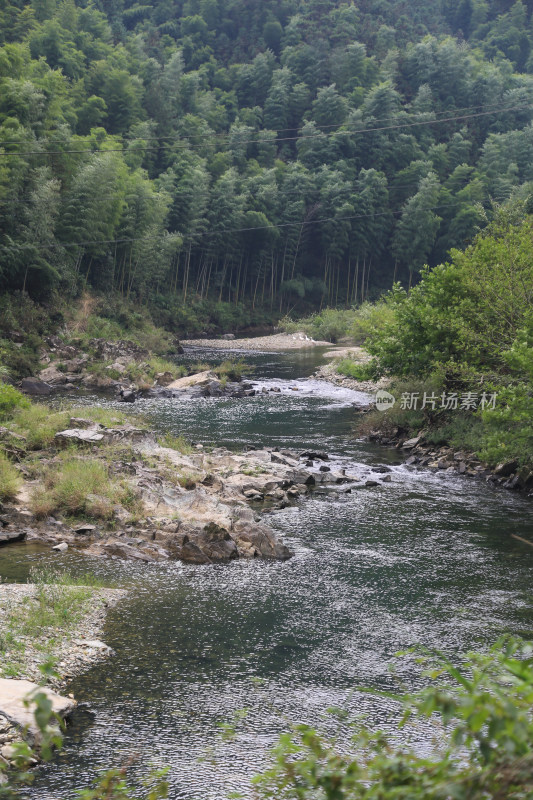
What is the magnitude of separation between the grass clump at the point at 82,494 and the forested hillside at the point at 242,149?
2498cm

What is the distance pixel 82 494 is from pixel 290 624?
210 inches

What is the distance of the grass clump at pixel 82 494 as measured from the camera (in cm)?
1244

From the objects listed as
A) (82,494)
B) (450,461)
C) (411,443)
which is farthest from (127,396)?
(82,494)

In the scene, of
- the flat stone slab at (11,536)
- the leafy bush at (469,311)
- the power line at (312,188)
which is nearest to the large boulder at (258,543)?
the flat stone slab at (11,536)

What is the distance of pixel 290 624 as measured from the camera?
28.7 feet

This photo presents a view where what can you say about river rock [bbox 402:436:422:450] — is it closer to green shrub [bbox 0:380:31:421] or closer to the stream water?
the stream water

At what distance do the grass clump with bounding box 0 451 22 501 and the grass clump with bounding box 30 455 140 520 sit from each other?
1.23ft

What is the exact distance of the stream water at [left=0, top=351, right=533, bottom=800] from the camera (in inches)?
240

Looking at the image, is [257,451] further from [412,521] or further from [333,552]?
[333,552]

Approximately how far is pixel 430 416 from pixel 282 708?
1529 centimetres

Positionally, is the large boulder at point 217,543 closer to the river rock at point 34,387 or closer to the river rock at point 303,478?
the river rock at point 303,478

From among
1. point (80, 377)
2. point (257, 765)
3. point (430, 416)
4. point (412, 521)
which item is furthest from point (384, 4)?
point (257, 765)

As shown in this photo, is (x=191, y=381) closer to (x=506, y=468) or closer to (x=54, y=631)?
(x=506, y=468)

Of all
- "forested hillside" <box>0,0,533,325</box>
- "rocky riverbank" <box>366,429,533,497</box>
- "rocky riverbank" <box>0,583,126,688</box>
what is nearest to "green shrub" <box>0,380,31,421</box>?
"rocky riverbank" <box>0,583,126,688</box>
